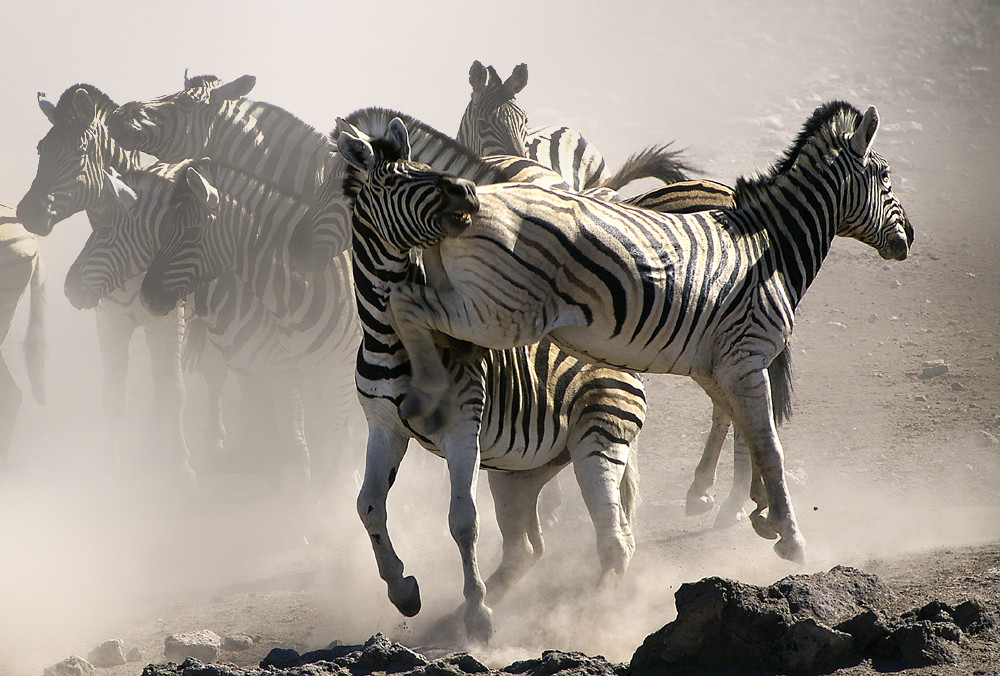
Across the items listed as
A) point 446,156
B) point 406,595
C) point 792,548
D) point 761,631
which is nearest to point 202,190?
point 446,156

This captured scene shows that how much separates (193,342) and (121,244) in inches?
60.3

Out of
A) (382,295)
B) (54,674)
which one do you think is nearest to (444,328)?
(382,295)

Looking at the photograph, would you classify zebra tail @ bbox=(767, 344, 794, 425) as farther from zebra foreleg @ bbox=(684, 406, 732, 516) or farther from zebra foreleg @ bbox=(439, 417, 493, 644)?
zebra foreleg @ bbox=(439, 417, 493, 644)

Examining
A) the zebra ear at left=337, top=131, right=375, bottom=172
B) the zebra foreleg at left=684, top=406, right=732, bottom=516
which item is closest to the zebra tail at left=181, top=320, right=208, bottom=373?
the zebra foreleg at left=684, top=406, right=732, bottom=516

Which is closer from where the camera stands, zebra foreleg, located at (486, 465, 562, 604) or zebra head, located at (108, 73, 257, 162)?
zebra foreleg, located at (486, 465, 562, 604)

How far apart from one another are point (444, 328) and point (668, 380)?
5921 mm

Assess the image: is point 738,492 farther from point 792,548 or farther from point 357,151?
point 357,151

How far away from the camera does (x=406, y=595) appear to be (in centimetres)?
453

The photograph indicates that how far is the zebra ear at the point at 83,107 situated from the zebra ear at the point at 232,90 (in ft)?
3.33

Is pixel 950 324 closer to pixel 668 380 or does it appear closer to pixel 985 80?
pixel 668 380

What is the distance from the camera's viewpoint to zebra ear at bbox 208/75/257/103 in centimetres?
992

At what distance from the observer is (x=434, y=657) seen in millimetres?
4613

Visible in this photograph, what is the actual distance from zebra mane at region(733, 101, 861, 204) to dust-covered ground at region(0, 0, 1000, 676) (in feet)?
5.95

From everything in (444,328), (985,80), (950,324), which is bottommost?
(444,328)
